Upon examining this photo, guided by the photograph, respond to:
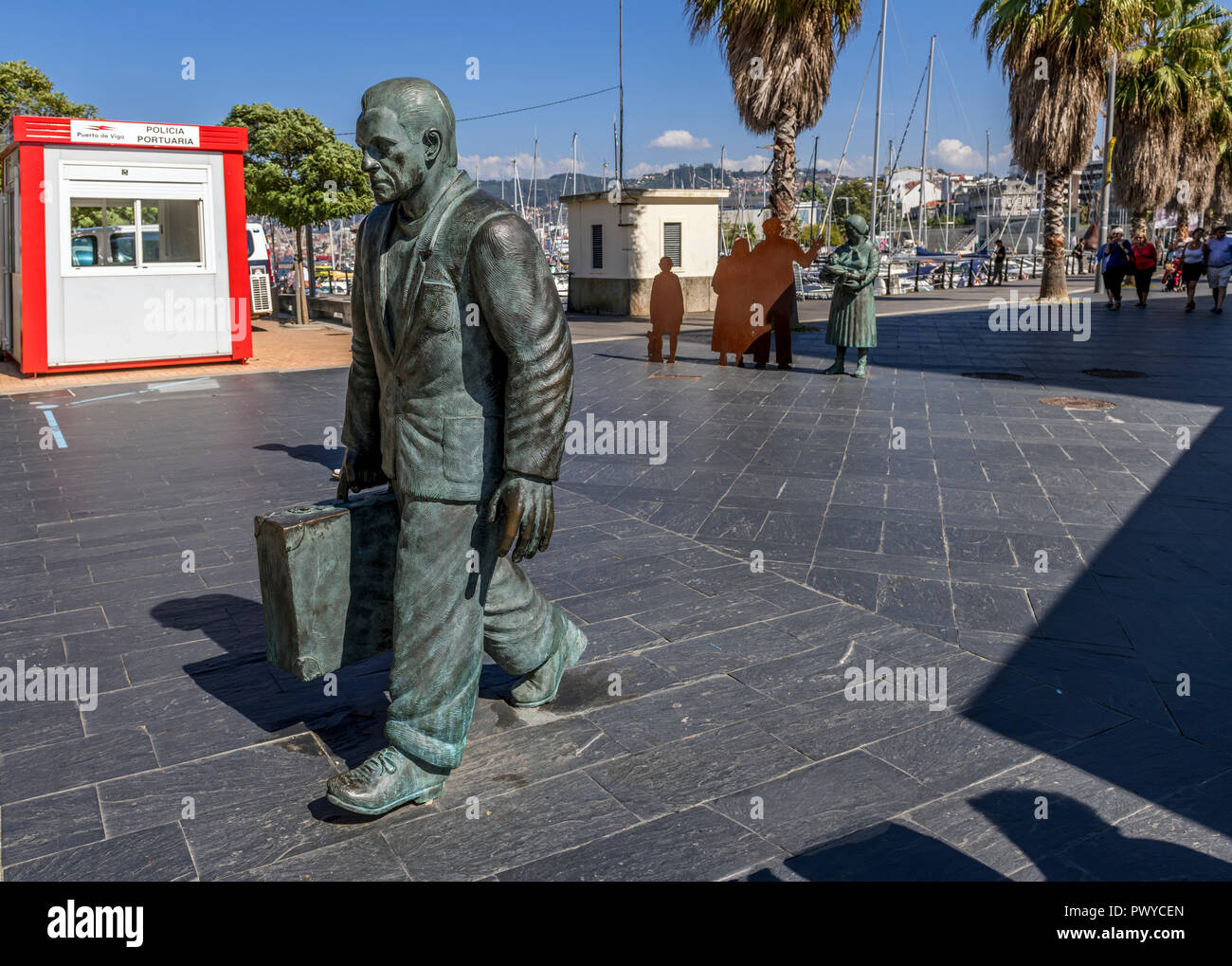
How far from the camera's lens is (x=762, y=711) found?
357 cm

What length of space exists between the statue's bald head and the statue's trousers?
0.95m

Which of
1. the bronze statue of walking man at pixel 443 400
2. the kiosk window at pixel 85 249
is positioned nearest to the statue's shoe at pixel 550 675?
the bronze statue of walking man at pixel 443 400

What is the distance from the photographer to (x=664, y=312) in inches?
566

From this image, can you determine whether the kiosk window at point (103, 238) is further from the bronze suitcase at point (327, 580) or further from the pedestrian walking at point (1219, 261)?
the pedestrian walking at point (1219, 261)

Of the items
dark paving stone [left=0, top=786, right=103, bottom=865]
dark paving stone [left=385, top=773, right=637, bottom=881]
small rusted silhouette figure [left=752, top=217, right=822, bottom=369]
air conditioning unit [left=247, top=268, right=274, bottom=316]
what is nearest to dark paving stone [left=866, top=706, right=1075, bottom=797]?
dark paving stone [left=385, top=773, right=637, bottom=881]

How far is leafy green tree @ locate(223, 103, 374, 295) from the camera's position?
24016mm

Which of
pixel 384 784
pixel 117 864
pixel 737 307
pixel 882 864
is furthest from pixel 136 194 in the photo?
pixel 882 864

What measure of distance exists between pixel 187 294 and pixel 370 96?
12933mm

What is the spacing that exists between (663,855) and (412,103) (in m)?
2.01

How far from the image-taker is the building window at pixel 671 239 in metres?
24.7

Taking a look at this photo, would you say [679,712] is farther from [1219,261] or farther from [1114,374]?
[1219,261]
